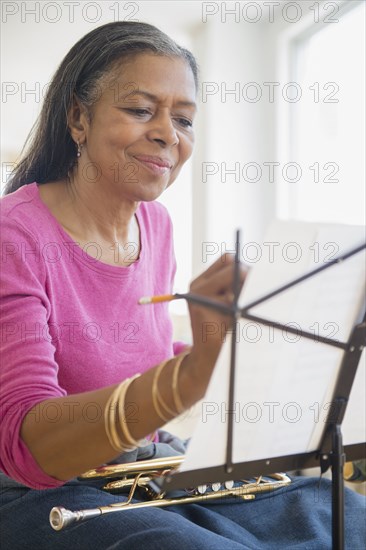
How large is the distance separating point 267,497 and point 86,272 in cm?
47

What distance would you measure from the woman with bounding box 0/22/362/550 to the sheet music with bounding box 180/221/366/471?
0.06 meters

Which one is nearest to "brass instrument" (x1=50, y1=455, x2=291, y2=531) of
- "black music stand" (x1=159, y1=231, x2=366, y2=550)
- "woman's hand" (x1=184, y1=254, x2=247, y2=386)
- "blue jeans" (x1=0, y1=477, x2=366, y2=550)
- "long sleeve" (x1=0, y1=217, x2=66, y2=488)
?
"blue jeans" (x1=0, y1=477, x2=366, y2=550)

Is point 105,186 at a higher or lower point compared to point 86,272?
higher

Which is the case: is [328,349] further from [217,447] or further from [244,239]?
[244,239]

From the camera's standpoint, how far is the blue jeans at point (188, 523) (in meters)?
0.92

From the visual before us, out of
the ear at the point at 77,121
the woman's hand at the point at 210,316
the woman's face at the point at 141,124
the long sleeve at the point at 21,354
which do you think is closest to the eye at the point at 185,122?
the woman's face at the point at 141,124

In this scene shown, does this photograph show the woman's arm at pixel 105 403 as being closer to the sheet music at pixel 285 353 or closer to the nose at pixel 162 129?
the sheet music at pixel 285 353

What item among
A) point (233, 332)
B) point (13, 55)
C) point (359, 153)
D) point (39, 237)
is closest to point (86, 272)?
point (39, 237)

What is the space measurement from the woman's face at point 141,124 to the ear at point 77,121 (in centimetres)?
2

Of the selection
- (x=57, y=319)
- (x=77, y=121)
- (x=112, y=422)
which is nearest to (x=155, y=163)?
(x=77, y=121)

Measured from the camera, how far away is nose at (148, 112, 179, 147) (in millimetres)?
1135

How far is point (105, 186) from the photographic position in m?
1.20

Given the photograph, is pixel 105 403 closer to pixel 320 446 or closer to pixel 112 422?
pixel 112 422

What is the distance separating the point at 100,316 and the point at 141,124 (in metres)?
0.33
